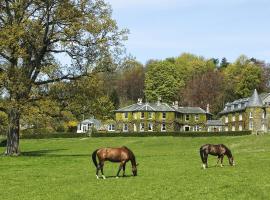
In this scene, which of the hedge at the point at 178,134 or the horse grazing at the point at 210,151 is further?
the hedge at the point at 178,134

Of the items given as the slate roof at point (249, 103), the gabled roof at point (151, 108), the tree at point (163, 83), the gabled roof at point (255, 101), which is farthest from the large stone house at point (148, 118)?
the tree at point (163, 83)

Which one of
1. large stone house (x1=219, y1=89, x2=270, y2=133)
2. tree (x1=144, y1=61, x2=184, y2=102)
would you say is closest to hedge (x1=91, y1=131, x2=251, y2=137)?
large stone house (x1=219, y1=89, x2=270, y2=133)

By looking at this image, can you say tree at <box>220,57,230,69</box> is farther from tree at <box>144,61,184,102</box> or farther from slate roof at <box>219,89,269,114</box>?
slate roof at <box>219,89,269,114</box>

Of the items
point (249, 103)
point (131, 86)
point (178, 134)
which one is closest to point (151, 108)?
point (249, 103)

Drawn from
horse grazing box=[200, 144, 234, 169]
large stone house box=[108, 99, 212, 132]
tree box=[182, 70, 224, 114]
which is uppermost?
tree box=[182, 70, 224, 114]

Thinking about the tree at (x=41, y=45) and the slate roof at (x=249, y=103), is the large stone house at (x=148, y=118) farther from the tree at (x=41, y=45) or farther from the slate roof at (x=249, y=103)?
the tree at (x=41, y=45)

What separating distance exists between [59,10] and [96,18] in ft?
13.7

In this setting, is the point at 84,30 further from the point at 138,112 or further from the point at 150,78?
the point at 150,78

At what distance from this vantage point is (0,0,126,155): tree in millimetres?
43438

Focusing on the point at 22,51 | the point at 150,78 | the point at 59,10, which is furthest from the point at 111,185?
the point at 150,78

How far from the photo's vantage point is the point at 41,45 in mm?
45906

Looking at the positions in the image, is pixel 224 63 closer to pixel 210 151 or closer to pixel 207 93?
pixel 207 93

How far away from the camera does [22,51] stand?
42.7 metres

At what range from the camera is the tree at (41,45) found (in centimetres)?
4344
